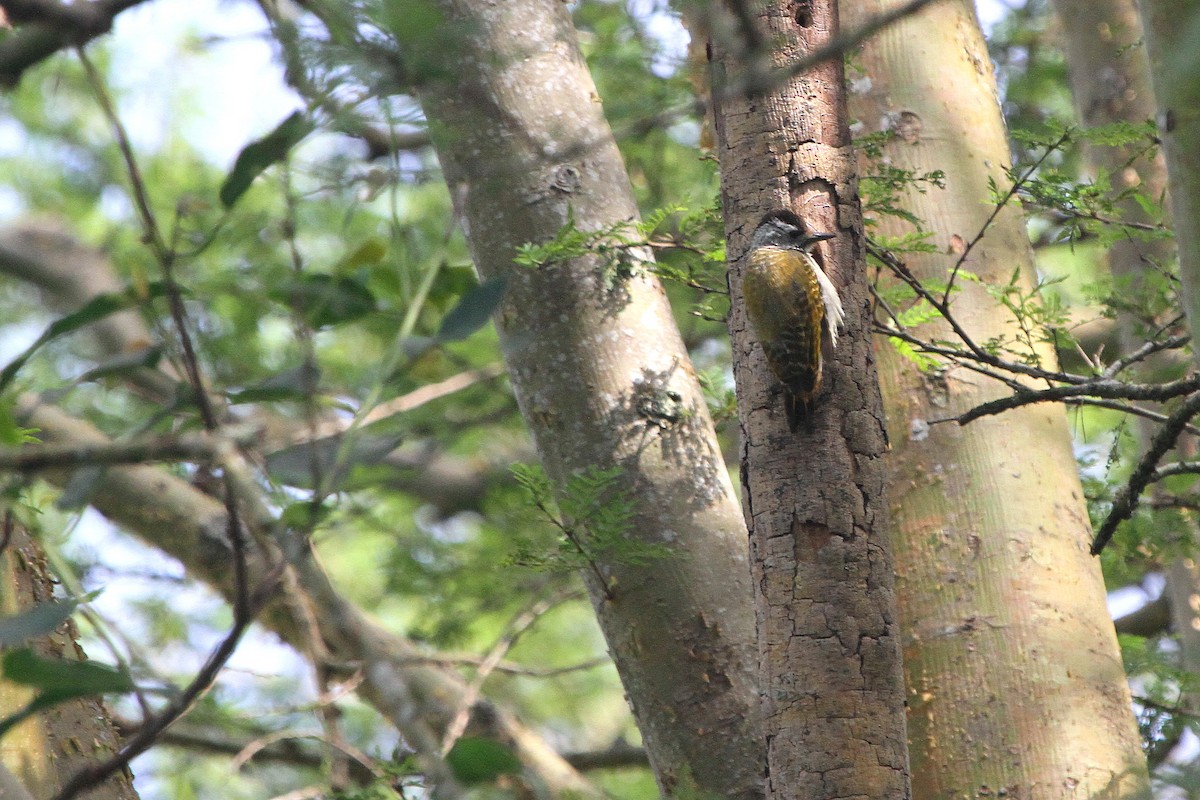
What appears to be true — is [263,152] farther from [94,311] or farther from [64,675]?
[64,675]

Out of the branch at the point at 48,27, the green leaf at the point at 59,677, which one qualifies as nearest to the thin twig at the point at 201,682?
the green leaf at the point at 59,677

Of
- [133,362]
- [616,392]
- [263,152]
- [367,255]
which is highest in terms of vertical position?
[616,392]

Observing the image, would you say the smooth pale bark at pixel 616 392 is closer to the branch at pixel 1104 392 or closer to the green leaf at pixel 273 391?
the branch at pixel 1104 392

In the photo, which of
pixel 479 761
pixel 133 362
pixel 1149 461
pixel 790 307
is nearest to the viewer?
pixel 479 761

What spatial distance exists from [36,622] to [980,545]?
236cm

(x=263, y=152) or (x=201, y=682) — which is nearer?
(x=201, y=682)

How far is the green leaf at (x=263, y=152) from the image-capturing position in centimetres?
134

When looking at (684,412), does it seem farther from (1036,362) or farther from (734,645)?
(1036,362)

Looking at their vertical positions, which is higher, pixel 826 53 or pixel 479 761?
pixel 826 53

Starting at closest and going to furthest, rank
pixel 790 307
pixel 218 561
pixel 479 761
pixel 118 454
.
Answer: pixel 118 454
pixel 479 761
pixel 790 307
pixel 218 561

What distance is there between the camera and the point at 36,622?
128cm

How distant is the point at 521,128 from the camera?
10.1ft

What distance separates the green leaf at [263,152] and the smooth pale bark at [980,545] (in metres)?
2.11

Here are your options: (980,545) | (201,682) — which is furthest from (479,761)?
(980,545)
